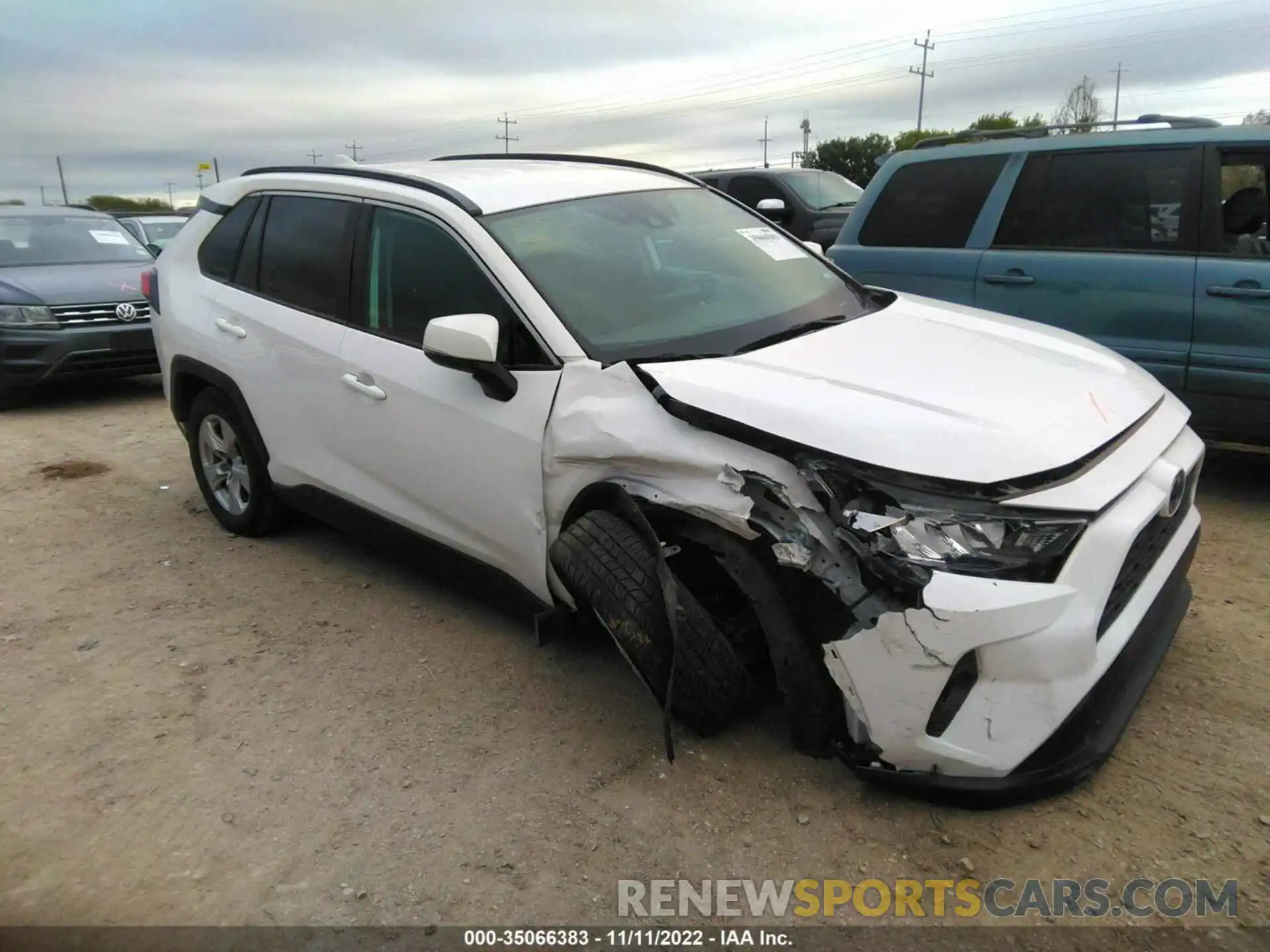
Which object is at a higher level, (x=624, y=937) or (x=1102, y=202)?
(x=1102, y=202)

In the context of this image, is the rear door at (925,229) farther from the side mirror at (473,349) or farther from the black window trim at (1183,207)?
the side mirror at (473,349)

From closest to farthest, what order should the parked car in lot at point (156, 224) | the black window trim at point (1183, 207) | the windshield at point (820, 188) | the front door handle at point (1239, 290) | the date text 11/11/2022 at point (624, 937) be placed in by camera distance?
1. the date text 11/11/2022 at point (624, 937)
2. the front door handle at point (1239, 290)
3. the black window trim at point (1183, 207)
4. the windshield at point (820, 188)
5. the parked car in lot at point (156, 224)

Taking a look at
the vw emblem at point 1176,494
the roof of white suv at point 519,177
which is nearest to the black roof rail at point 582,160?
the roof of white suv at point 519,177

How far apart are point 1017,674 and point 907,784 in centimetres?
42

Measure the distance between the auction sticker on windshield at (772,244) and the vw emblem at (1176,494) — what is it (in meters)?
1.73

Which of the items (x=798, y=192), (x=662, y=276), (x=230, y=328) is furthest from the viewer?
(x=798, y=192)

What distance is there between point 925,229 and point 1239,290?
1.70 metres

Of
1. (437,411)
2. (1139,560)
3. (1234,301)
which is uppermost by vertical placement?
(1234,301)

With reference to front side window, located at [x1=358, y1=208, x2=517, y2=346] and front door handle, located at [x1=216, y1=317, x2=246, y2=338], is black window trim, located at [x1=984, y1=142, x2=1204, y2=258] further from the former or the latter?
front door handle, located at [x1=216, y1=317, x2=246, y2=338]

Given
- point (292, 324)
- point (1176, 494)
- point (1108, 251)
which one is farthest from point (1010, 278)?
point (292, 324)

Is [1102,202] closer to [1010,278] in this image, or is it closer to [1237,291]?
[1010,278]

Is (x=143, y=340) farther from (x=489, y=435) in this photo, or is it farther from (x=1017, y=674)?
(x=1017, y=674)

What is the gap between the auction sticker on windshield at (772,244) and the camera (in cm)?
393

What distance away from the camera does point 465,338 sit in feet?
9.80
